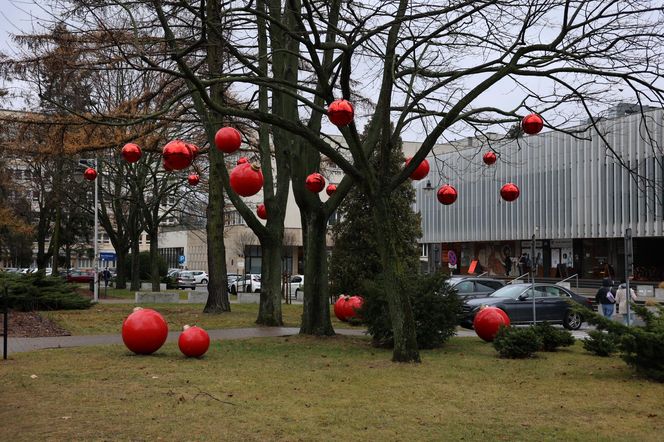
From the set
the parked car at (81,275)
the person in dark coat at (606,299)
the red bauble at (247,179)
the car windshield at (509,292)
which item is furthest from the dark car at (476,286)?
the parked car at (81,275)

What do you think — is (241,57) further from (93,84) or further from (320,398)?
(93,84)

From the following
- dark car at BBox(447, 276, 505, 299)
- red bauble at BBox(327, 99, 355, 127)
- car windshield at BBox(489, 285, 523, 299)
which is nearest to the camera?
red bauble at BBox(327, 99, 355, 127)

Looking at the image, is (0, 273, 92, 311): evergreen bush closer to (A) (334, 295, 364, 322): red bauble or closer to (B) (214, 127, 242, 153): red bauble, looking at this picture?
(A) (334, 295, 364, 322): red bauble

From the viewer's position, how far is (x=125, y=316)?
70.5 ft

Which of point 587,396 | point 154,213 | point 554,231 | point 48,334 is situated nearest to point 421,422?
point 587,396

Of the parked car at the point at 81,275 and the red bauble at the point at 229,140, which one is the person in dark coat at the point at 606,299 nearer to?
the red bauble at the point at 229,140

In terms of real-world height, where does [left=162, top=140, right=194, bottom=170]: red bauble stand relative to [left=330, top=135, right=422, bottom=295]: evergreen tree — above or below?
above

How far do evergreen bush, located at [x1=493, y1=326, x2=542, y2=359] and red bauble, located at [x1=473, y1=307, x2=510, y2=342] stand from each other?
215cm

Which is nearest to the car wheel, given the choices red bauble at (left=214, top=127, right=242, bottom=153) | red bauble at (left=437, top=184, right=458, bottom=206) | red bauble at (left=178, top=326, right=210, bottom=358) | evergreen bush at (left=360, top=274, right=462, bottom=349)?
evergreen bush at (left=360, top=274, right=462, bottom=349)

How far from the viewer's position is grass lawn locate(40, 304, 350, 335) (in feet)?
59.3

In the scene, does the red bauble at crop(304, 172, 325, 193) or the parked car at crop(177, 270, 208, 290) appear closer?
the red bauble at crop(304, 172, 325, 193)

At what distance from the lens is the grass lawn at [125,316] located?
18.1 m

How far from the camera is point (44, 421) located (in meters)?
6.98

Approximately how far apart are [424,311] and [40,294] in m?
14.0
